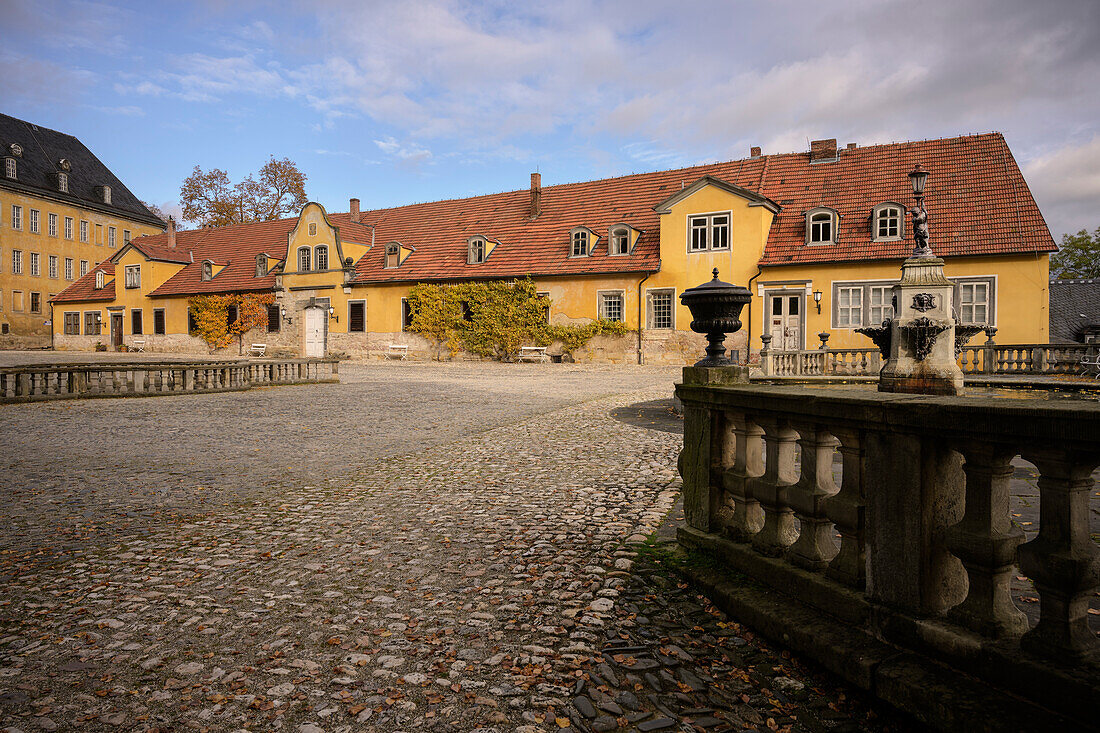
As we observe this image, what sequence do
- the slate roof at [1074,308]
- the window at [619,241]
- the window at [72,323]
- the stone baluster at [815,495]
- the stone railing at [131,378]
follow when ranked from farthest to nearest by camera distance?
the window at [72,323] < the slate roof at [1074,308] < the window at [619,241] < the stone railing at [131,378] < the stone baluster at [815,495]

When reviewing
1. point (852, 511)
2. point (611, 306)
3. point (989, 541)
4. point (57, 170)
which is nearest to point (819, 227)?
point (611, 306)

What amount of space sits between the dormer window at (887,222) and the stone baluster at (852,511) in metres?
25.5

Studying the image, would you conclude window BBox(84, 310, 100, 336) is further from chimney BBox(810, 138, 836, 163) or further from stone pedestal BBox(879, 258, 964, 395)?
stone pedestal BBox(879, 258, 964, 395)

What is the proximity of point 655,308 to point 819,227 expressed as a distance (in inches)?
287

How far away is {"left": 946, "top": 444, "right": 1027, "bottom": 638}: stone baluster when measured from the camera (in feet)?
7.49

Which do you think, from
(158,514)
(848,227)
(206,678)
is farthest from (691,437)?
(848,227)

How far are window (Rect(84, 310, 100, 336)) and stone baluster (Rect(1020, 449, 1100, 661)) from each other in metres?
54.6

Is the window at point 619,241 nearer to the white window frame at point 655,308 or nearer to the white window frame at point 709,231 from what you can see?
the white window frame at point 655,308

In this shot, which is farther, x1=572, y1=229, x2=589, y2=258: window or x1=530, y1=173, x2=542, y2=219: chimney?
x1=530, y1=173, x2=542, y2=219: chimney

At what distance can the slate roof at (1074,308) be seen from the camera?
39.9 metres

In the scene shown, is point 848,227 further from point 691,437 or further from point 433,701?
point 433,701

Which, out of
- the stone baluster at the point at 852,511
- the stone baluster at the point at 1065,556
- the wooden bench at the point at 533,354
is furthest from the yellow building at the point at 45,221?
the stone baluster at the point at 1065,556

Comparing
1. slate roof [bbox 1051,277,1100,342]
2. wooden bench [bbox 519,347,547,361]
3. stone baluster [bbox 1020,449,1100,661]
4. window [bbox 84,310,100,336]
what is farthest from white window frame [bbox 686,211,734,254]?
window [bbox 84,310,100,336]

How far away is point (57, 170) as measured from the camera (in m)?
55.7
